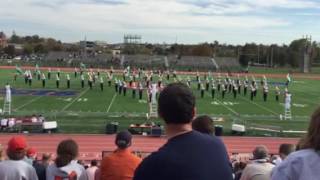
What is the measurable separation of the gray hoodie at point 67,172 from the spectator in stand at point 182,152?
7.63 ft

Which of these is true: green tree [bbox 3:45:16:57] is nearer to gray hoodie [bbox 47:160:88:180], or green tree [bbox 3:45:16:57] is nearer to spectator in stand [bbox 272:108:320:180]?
gray hoodie [bbox 47:160:88:180]

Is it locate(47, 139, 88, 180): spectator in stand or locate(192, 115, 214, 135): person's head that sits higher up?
locate(192, 115, 214, 135): person's head

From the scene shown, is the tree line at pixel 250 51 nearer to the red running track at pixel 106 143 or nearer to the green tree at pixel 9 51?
the green tree at pixel 9 51

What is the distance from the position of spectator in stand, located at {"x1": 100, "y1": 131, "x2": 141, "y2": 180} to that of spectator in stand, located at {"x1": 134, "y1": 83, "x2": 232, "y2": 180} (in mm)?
1954

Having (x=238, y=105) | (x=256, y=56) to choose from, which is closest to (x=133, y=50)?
(x=256, y=56)

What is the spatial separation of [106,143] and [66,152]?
52.5 ft

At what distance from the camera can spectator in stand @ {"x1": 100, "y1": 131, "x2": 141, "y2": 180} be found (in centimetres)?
505

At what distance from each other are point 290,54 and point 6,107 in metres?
99.8

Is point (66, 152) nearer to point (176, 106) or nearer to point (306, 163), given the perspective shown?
point (176, 106)

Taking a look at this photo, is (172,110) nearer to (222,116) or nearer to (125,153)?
(125,153)

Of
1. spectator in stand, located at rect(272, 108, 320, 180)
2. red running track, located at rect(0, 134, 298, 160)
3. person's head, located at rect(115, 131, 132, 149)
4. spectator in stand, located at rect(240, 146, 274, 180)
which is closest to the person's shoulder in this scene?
spectator in stand, located at rect(272, 108, 320, 180)

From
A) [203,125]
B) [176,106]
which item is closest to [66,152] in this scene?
[203,125]

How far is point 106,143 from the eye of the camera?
21125mm

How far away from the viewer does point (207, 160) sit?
3047 millimetres
